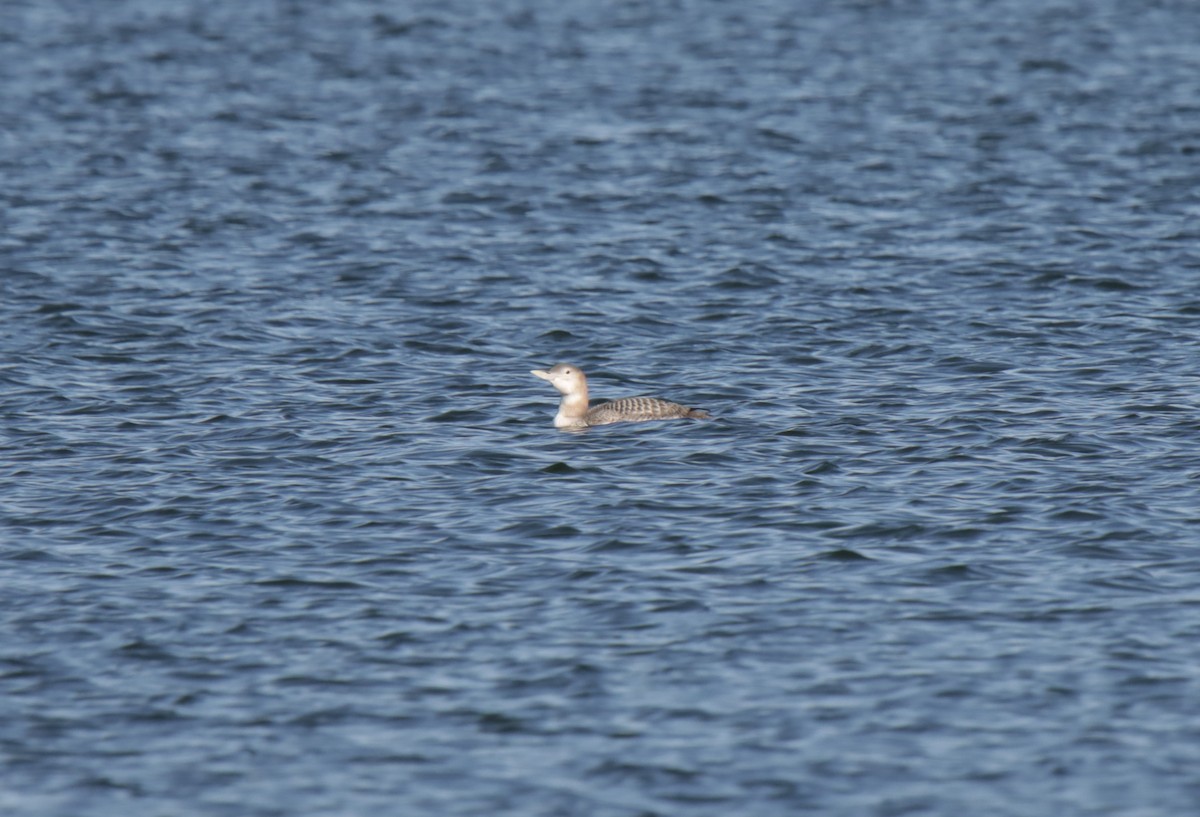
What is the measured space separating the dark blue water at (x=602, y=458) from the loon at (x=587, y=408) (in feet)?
0.63

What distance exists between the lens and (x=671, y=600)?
15695mm

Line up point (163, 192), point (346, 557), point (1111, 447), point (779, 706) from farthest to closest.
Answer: point (163, 192) → point (1111, 447) → point (346, 557) → point (779, 706)

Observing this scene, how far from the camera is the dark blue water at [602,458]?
13.1 m

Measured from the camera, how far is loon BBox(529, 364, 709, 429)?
20.8 metres

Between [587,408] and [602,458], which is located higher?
[587,408]

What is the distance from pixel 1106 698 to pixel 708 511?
201 inches

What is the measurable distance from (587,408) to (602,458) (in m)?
1.26

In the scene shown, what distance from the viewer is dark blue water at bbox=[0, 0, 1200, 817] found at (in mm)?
13148

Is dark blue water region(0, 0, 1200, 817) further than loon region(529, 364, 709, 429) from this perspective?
No

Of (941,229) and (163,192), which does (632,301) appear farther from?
(163,192)

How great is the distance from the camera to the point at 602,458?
65.3 ft

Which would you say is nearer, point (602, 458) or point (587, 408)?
point (602, 458)

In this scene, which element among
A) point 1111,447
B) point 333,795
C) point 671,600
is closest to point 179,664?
point 333,795

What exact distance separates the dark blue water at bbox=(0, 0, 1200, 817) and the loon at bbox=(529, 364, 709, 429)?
0.19 meters
